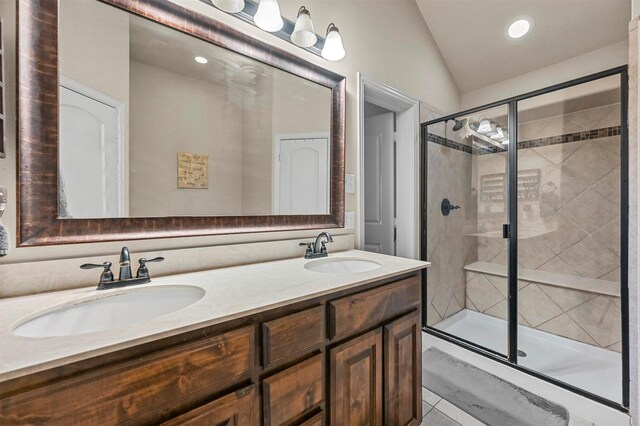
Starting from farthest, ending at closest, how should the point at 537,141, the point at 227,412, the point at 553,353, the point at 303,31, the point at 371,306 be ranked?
the point at 537,141, the point at 553,353, the point at 303,31, the point at 371,306, the point at 227,412

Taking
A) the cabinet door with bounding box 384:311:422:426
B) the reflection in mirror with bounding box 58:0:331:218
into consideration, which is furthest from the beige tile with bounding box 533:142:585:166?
the reflection in mirror with bounding box 58:0:331:218

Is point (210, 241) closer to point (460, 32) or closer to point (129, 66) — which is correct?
point (129, 66)

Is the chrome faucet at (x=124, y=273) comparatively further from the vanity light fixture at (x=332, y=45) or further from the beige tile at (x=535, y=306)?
the beige tile at (x=535, y=306)

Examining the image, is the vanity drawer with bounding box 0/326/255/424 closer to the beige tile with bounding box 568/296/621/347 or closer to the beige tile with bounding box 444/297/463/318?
the beige tile with bounding box 444/297/463/318

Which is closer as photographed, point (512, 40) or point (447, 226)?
point (512, 40)

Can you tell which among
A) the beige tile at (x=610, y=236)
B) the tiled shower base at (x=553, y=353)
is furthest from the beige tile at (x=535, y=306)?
the beige tile at (x=610, y=236)

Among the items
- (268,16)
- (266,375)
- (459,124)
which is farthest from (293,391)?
(459,124)

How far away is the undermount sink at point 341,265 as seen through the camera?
4.73ft

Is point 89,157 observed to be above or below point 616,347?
above

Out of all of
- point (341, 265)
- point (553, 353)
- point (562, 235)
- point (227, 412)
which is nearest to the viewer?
point (227, 412)

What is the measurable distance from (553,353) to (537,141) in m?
1.75

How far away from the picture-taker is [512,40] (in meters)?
2.20

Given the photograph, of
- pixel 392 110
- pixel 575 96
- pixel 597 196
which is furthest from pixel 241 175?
pixel 597 196

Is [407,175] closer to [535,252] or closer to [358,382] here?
[535,252]
